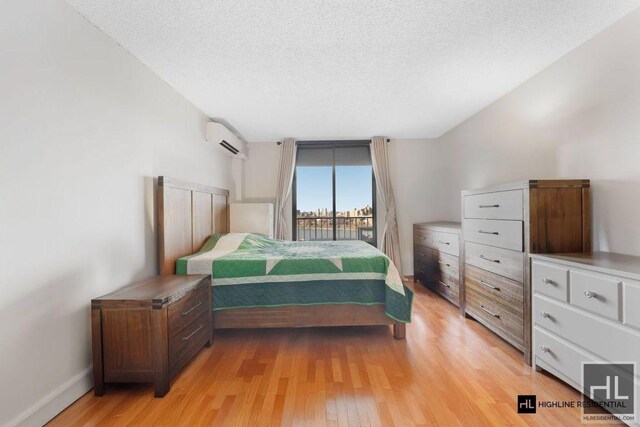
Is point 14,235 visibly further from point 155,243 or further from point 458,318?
point 458,318

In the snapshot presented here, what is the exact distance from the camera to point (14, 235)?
1395 millimetres

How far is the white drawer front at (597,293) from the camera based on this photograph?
4.77 ft

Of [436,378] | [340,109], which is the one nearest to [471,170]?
[340,109]

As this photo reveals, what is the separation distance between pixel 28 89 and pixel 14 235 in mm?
745

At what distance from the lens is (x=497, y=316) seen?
2467 mm

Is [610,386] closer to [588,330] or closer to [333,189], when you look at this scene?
[588,330]

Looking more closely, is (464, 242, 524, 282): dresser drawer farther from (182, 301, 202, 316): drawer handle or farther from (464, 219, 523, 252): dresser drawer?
(182, 301, 202, 316): drawer handle

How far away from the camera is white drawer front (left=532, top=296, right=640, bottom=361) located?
4.61 ft

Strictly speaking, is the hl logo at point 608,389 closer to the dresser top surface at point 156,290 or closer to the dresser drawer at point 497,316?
the dresser drawer at point 497,316

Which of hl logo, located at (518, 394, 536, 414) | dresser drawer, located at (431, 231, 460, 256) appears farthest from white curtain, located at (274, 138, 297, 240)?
hl logo, located at (518, 394, 536, 414)

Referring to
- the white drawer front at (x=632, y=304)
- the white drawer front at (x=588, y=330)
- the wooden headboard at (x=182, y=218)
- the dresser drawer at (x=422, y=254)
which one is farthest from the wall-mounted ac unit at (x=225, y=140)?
the white drawer front at (x=632, y=304)

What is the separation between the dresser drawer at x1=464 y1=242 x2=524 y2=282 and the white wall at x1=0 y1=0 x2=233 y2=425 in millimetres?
3004

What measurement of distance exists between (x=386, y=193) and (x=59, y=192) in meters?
4.14

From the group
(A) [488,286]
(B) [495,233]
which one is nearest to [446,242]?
(A) [488,286]
